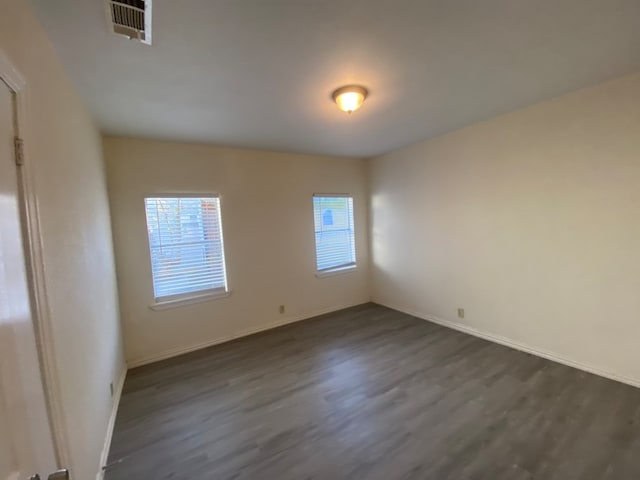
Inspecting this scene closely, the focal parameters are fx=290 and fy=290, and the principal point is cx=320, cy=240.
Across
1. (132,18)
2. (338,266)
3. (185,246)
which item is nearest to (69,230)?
(132,18)

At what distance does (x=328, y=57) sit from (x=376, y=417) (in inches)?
101

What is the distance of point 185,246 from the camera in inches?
139

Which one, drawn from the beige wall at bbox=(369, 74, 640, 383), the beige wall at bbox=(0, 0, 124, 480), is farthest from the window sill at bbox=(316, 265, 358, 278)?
the beige wall at bbox=(0, 0, 124, 480)

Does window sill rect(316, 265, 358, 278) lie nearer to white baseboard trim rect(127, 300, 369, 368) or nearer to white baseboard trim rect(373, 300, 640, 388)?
white baseboard trim rect(127, 300, 369, 368)

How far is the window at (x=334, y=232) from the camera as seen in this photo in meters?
4.61

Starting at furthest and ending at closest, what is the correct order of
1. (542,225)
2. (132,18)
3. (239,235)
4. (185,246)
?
(239,235)
(185,246)
(542,225)
(132,18)

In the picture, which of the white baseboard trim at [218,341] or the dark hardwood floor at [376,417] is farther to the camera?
the white baseboard trim at [218,341]

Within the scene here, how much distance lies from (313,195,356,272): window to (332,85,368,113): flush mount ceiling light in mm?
2203

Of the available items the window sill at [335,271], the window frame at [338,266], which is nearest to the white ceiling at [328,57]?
the window frame at [338,266]

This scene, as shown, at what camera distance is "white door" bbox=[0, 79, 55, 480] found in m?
0.75

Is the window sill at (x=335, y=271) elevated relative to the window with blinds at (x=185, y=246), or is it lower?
lower

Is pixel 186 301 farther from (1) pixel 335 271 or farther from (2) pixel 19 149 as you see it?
(2) pixel 19 149

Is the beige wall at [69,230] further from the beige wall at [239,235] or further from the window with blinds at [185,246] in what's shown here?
the window with blinds at [185,246]

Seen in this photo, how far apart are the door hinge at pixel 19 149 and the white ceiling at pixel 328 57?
75 centimetres
